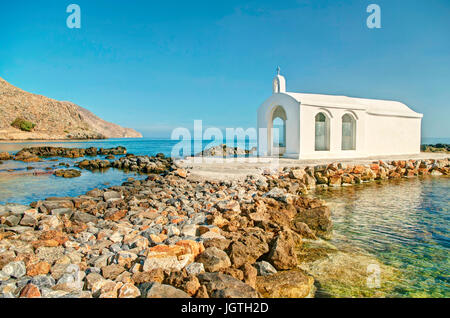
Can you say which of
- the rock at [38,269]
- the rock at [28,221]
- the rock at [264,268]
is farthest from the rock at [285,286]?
the rock at [28,221]

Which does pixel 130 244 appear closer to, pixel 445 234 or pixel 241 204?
pixel 241 204

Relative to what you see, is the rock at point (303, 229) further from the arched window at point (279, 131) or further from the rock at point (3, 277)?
the arched window at point (279, 131)

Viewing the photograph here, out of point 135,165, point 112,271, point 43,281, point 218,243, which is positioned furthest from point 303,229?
point 135,165

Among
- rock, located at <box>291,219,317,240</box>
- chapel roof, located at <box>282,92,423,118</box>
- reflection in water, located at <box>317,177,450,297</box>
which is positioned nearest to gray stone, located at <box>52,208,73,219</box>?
rock, located at <box>291,219,317,240</box>

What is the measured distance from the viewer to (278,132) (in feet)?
61.9

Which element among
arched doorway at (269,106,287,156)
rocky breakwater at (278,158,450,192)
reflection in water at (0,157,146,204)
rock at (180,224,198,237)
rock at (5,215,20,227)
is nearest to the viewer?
rock at (180,224,198,237)

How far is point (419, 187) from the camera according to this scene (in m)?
11.5

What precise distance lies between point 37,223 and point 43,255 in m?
2.22

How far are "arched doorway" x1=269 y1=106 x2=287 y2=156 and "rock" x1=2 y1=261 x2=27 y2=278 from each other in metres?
15.5

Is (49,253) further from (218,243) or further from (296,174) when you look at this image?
(296,174)

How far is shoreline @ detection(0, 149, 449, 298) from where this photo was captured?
3.34 m

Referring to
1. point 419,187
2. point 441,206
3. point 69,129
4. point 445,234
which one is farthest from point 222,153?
point 69,129

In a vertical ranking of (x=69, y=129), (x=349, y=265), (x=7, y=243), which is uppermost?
(x=69, y=129)

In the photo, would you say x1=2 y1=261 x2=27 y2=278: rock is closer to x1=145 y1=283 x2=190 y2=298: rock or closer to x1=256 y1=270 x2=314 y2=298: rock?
x1=145 y1=283 x2=190 y2=298: rock
